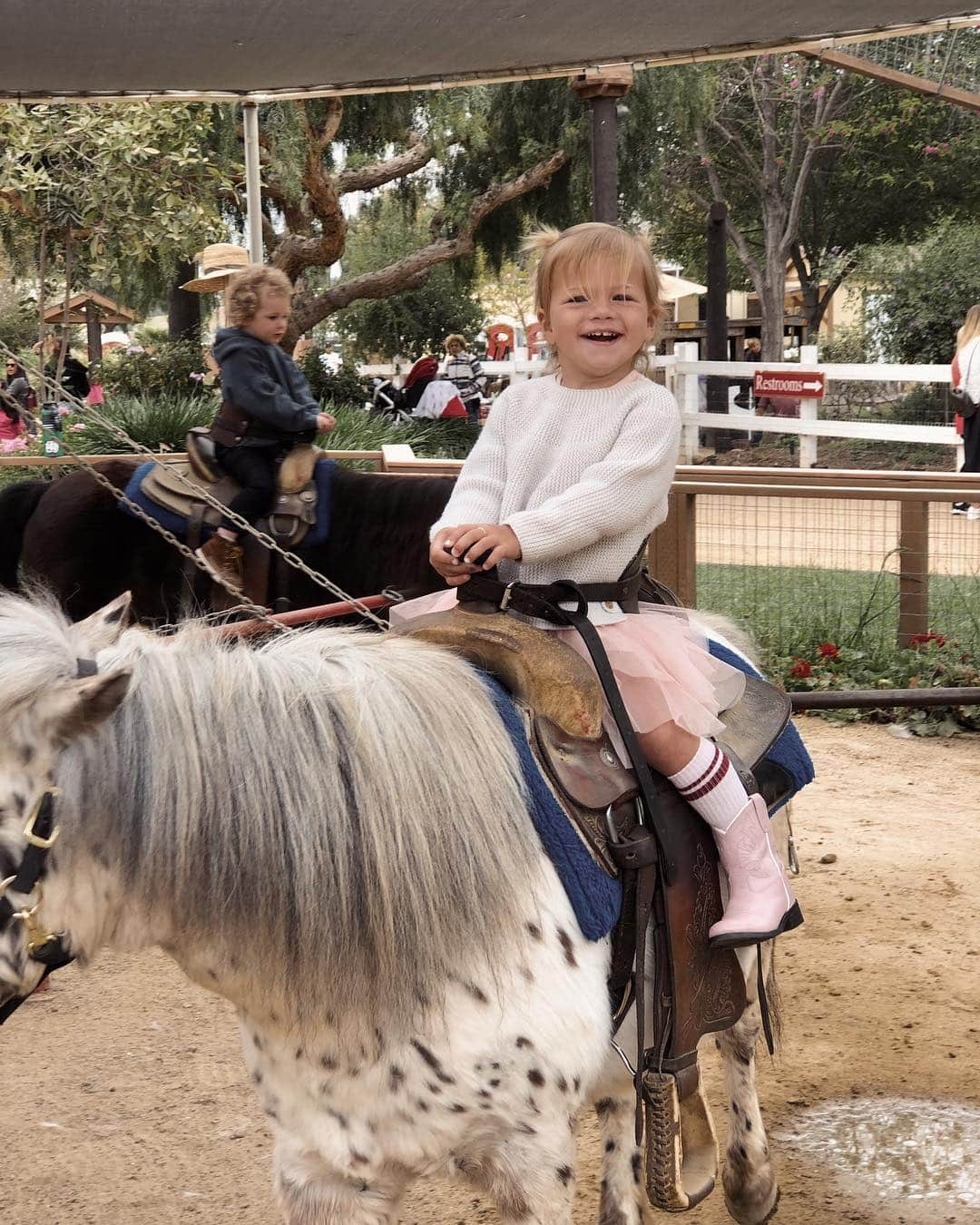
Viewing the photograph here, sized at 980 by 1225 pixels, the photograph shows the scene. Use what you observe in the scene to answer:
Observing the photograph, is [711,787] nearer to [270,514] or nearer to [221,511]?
[221,511]

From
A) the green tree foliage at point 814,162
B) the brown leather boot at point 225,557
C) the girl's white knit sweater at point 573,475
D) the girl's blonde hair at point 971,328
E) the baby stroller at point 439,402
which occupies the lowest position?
the brown leather boot at point 225,557

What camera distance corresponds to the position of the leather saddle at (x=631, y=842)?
2.07m

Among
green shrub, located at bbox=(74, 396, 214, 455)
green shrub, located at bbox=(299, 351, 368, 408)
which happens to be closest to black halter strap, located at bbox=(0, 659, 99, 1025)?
green shrub, located at bbox=(74, 396, 214, 455)

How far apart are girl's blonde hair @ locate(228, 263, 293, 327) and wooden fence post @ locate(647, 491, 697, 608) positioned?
2.14m

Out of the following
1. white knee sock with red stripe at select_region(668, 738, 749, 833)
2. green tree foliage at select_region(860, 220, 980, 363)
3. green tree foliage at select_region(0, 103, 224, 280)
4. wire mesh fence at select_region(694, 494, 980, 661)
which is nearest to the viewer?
white knee sock with red stripe at select_region(668, 738, 749, 833)

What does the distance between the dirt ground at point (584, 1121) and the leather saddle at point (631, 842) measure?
0.84 meters

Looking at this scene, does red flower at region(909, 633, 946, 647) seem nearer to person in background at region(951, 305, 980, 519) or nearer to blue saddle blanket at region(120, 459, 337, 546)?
blue saddle blanket at region(120, 459, 337, 546)

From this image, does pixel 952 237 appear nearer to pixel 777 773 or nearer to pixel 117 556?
pixel 117 556

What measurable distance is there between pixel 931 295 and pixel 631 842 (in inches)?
833

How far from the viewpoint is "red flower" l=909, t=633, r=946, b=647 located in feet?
22.9

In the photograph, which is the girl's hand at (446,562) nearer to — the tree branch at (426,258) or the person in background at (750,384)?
the person in background at (750,384)

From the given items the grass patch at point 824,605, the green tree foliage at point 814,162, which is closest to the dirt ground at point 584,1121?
the grass patch at point 824,605

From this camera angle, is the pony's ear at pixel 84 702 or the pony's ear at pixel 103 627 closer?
the pony's ear at pixel 84 702

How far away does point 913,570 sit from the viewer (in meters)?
7.00
